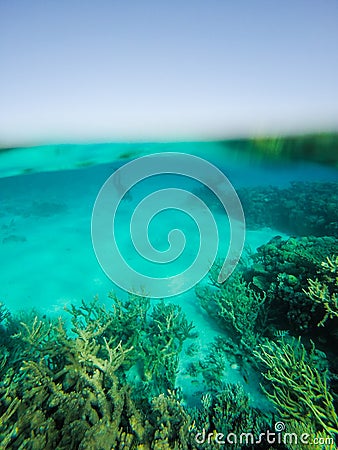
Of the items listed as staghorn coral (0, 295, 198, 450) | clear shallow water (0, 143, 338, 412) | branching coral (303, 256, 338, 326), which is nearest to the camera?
staghorn coral (0, 295, 198, 450)

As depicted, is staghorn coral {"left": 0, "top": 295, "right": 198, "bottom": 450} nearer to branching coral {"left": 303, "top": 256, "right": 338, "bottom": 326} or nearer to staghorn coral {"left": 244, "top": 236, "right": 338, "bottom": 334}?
staghorn coral {"left": 244, "top": 236, "right": 338, "bottom": 334}

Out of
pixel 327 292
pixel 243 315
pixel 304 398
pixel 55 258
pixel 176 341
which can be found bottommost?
pixel 55 258

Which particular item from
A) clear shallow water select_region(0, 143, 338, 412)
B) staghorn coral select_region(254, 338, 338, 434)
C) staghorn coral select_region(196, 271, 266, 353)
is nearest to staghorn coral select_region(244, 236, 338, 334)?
staghorn coral select_region(196, 271, 266, 353)

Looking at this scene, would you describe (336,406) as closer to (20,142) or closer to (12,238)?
(20,142)

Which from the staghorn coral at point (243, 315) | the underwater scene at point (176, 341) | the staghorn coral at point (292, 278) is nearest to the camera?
the underwater scene at point (176, 341)

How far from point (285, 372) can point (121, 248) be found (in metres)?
9.00

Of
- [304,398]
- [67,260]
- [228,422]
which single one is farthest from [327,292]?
[67,260]

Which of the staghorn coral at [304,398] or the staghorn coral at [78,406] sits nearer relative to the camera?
the staghorn coral at [78,406]

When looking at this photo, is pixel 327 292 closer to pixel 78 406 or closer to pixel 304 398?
pixel 304 398

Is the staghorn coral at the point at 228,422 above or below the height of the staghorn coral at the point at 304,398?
below

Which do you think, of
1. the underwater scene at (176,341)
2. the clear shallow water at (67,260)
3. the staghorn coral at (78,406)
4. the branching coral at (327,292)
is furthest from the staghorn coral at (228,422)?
the branching coral at (327,292)

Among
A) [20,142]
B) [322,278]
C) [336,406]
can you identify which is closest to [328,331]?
[322,278]

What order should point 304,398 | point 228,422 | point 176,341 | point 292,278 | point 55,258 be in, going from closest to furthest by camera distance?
point 228,422, point 304,398, point 292,278, point 176,341, point 55,258

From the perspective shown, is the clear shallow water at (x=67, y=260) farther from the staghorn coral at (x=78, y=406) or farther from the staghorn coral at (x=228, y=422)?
the staghorn coral at (x=78, y=406)
